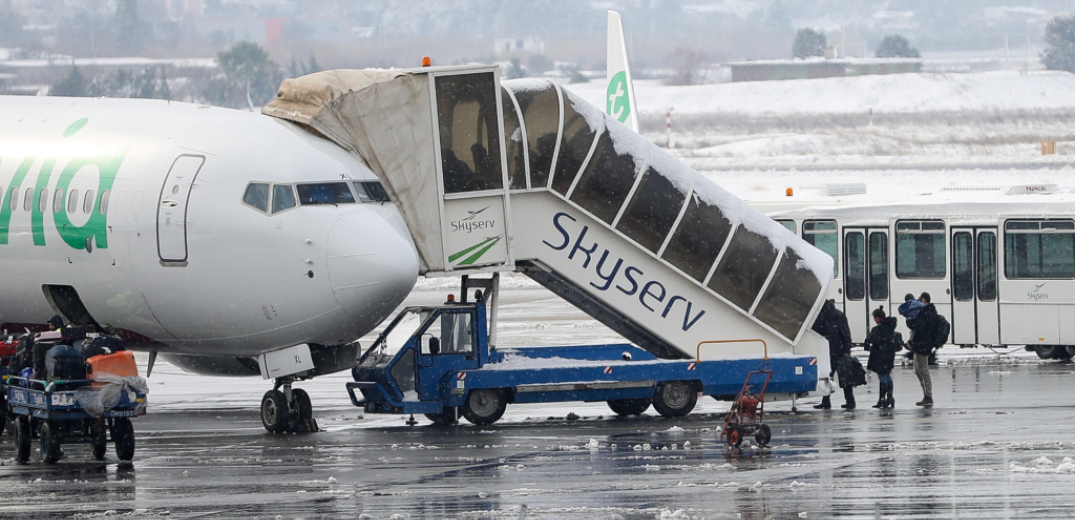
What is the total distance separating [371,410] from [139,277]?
11.1 ft

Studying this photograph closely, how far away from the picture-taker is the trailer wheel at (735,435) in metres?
16.8

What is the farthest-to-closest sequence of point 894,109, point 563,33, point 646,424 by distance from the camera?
point 563,33 < point 894,109 < point 646,424

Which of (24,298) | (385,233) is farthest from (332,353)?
(24,298)

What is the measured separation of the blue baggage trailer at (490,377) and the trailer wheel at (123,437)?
147 inches

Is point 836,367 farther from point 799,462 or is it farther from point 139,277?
point 139,277

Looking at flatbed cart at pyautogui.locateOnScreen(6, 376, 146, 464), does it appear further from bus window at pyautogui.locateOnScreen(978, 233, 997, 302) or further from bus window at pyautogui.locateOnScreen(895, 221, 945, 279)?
bus window at pyautogui.locateOnScreen(978, 233, 997, 302)

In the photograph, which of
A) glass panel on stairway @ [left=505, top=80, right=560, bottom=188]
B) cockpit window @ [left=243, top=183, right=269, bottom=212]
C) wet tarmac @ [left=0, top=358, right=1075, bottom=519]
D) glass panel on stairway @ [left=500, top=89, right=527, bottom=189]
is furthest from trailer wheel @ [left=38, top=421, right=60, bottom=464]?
glass panel on stairway @ [left=505, top=80, right=560, bottom=188]

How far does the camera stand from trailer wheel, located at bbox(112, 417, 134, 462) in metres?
16.9

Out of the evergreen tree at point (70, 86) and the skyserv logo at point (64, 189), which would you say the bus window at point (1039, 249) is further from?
the evergreen tree at point (70, 86)

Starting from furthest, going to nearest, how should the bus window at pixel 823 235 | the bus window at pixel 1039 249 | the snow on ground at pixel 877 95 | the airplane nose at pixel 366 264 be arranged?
the snow on ground at pixel 877 95 → the bus window at pixel 823 235 → the bus window at pixel 1039 249 → the airplane nose at pixel 366 264

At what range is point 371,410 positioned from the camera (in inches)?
790

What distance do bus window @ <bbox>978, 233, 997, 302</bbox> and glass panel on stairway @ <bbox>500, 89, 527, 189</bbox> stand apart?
36.4ft

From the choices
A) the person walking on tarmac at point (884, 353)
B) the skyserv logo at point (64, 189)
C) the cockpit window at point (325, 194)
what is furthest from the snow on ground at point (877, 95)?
the cockpit window at point (325, 194)

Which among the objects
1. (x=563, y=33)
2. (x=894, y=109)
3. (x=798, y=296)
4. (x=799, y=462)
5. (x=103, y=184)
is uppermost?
(x=563, y=33)
